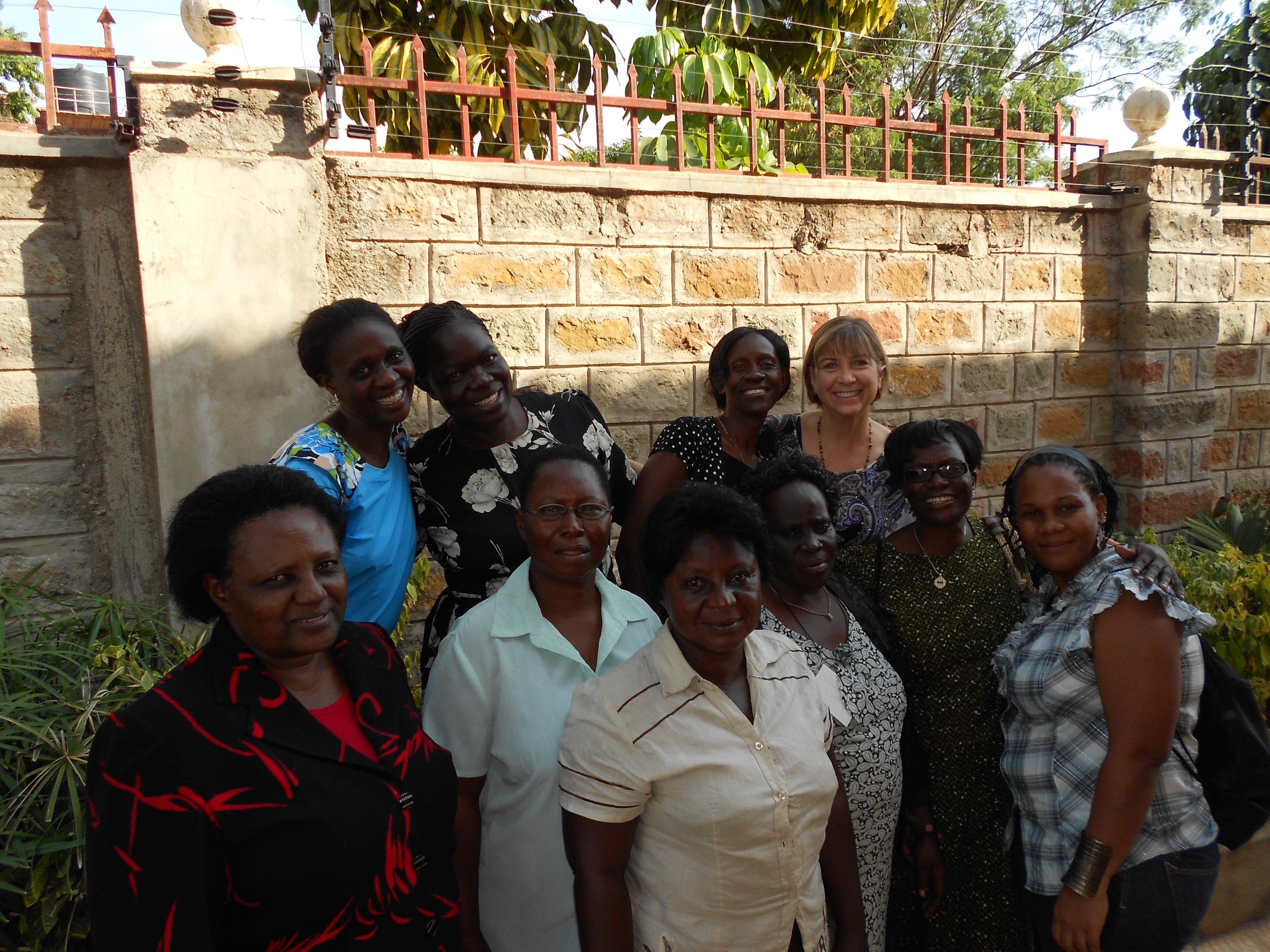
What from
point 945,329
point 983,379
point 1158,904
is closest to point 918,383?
point 945,329

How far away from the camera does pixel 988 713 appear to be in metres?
2.24

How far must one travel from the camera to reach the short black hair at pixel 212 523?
1.47 m

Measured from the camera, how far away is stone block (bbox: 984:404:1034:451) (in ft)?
18.7

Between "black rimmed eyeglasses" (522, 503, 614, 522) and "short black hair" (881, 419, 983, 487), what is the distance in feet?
3.26

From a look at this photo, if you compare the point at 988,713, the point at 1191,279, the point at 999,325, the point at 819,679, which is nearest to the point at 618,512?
the point at 819,679

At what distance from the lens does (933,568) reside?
7.79 feet

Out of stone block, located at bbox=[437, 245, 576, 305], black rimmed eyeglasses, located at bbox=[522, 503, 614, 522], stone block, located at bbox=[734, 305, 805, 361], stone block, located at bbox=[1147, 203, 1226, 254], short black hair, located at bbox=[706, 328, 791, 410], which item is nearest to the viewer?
black rimmed eyeglasses, located at bbox=[522, 503, 614, 522]

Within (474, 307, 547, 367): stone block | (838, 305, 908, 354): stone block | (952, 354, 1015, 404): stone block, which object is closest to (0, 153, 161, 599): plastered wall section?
(474, 307, 547, 367): stone block

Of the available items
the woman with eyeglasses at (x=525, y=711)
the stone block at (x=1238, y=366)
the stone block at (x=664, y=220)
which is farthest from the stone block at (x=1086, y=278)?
the woman with eyeglasses at (x=525, y=711)

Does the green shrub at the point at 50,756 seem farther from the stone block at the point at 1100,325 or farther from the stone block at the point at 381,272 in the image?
the stone block at the point at 1100,325

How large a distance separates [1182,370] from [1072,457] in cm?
491

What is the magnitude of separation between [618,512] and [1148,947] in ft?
5.65

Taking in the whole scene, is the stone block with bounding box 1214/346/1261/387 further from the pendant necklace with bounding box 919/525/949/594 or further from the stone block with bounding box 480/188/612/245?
the pendant necklace with bounding box 919/525/949/594

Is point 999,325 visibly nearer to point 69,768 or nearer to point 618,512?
point 618,512
